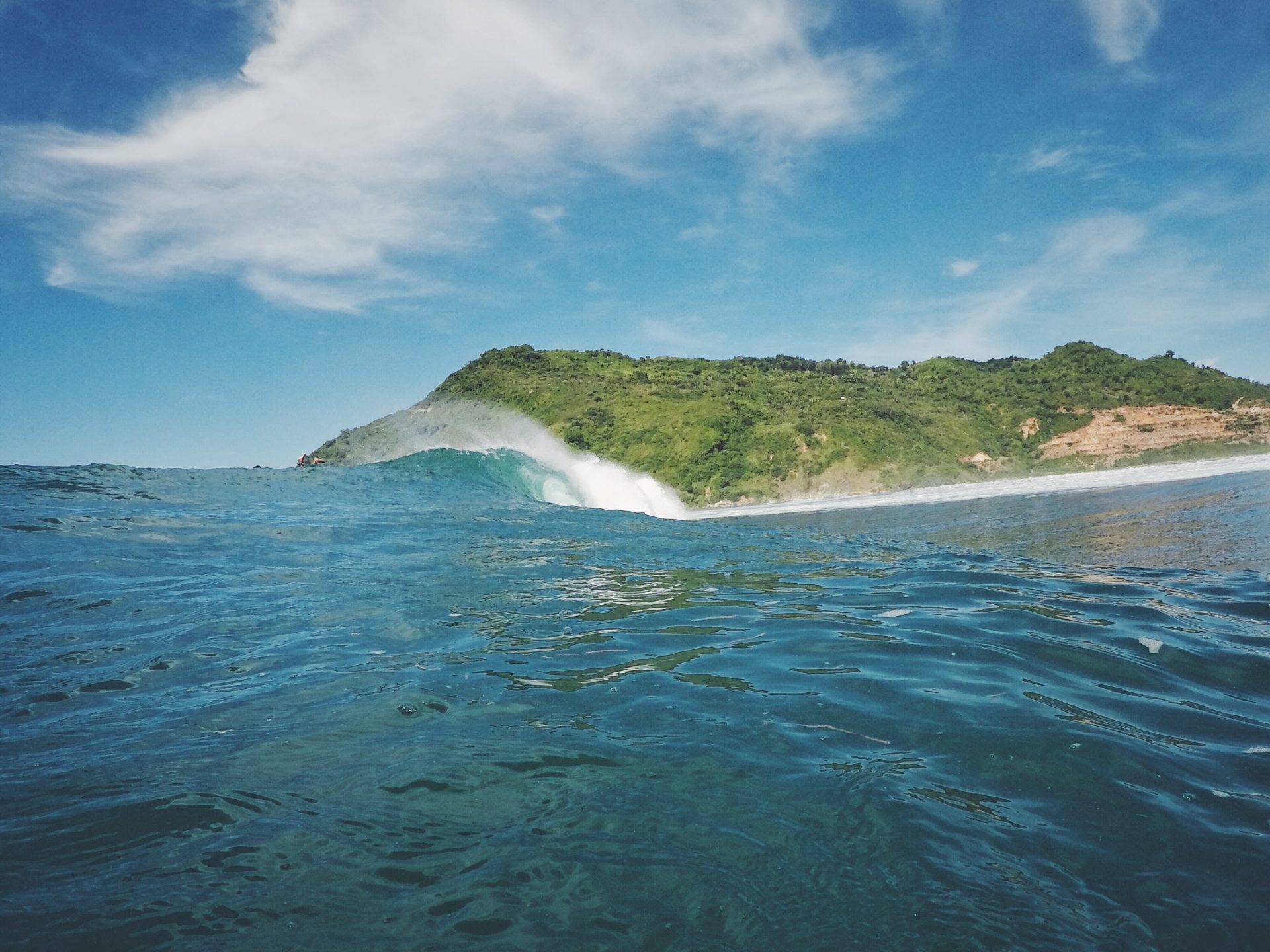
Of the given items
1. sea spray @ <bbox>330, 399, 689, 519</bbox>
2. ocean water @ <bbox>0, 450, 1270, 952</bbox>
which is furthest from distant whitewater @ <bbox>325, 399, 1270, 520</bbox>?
ocean water @ <bbox>0, 450, 1270, 952</bbox>

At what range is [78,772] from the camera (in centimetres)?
363

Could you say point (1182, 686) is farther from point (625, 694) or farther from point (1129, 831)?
point (625, 694)

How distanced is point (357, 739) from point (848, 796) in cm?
291

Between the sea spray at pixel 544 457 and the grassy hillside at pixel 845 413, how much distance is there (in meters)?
7.12

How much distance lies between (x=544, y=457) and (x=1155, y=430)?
6072 cm

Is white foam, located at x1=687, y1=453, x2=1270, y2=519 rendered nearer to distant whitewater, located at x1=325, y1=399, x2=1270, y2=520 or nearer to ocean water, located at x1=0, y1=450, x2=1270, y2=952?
distant whitewater, located at x1=325, y1=399, x2=1270, y2=520

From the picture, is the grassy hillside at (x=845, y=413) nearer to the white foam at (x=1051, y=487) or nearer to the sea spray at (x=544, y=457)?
the sea spray at (x=544, y=457)

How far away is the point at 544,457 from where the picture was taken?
1299 inches

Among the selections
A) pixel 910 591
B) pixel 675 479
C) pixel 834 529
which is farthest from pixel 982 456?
pixel 910 591

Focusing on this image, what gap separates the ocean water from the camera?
2549 millimetres

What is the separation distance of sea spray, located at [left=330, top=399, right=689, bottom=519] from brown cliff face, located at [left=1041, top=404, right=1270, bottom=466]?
146 feet

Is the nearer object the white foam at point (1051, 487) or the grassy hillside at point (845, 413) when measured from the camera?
the white foam at point (1051, 487)

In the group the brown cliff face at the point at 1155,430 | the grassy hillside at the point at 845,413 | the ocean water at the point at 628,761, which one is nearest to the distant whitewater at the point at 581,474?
the grassy hillside at the point at 845,413

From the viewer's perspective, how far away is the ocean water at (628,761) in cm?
255
